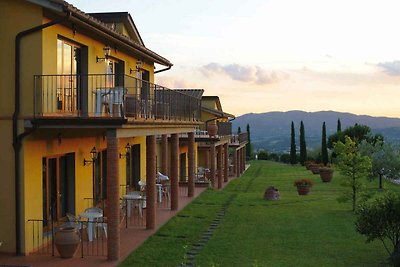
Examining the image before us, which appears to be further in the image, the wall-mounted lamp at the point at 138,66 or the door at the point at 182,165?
the door at the point at 182,165

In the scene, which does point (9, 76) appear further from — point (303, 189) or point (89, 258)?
point (303, 189)

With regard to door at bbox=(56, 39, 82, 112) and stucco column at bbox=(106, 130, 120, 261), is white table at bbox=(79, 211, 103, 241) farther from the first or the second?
door at bbox=(56, 39, 82, 112)

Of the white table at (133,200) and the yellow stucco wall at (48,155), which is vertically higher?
the yellow stucco wall at (48,155)

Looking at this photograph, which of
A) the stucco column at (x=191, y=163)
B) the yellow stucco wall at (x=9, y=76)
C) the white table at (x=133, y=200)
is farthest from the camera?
the stucco column at (x=191, y=163)

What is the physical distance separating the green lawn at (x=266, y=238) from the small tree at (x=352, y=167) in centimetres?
88

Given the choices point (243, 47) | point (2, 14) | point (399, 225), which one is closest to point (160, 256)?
point (399, 225)

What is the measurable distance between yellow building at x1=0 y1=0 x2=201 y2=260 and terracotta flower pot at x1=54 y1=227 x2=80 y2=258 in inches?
31.9

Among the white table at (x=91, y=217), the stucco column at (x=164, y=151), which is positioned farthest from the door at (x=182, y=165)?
the white table at (x=91, y=217)

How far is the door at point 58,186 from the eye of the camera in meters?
14.1

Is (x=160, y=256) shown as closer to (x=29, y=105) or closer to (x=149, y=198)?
(x=149, y=198)

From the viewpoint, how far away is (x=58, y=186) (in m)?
14.9

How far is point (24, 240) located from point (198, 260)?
13.7ft

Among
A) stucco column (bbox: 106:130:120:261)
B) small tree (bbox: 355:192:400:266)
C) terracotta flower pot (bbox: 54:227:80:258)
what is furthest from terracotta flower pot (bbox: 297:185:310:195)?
terracotta flower pot (bbox: 54:227:80:258)

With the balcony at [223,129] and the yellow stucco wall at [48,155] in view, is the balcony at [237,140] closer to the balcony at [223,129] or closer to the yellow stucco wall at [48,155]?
the balcony at [223,129]
